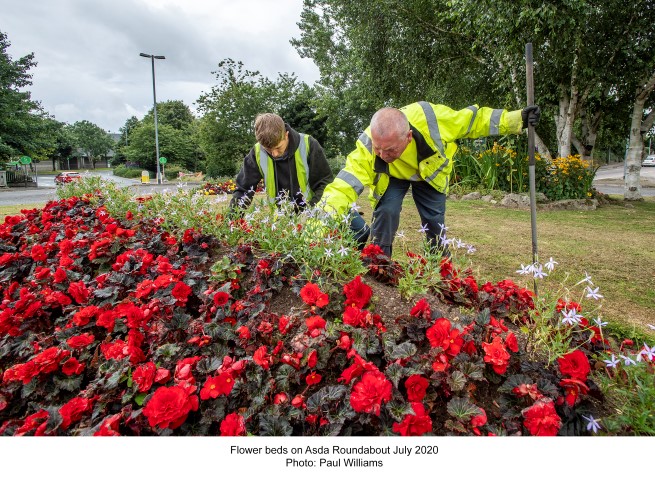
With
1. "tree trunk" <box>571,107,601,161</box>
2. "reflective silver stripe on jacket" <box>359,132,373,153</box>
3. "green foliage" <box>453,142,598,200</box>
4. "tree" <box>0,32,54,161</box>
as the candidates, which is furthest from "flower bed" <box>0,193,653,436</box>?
"tree trunk" <box>571,107,601,161</box>

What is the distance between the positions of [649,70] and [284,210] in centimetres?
1030

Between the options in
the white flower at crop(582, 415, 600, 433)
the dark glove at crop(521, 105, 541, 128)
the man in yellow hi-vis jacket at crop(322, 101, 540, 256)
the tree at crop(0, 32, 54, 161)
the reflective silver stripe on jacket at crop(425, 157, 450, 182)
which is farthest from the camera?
the tree at crop(0, 32, 54, 161)

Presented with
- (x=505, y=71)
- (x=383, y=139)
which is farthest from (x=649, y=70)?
(x=383, y=139)

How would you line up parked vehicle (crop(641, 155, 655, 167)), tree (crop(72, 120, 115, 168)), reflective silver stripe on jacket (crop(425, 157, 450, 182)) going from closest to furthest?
reflective silver stripe on jacket (crop(425, 157, 450, 182)) < parked vehicle (crop(641, 155, 655, 167)) < tree (crop(72, 120, 115, 168))

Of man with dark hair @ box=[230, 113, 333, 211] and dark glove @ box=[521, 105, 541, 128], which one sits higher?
dark glove @ box=[521, 105, 541, 128]

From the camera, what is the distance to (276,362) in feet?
4.70

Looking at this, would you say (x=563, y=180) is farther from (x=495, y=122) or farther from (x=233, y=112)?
(x=233, y=112)

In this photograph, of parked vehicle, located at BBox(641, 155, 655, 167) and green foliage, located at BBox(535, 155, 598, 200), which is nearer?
green foliage, located at BBox(535, 155, 598, 200)

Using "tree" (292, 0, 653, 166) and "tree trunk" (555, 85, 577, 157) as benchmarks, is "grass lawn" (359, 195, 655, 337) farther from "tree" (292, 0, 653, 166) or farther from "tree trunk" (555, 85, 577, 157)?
"tree" (292, 0, 653, 166)

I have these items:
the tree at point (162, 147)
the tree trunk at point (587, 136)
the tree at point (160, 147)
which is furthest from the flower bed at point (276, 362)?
the tree at point (160, 147)

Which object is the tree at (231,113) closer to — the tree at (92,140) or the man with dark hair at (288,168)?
the man with dark hair at (288,168)

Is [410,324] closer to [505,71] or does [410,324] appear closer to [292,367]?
[292,367]

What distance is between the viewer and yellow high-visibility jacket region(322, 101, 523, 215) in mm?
2607

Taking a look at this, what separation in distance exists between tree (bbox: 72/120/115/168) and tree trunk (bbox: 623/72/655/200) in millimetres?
45623
